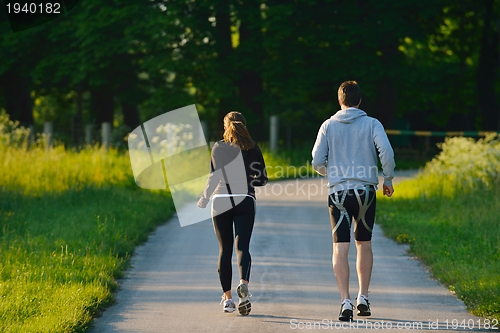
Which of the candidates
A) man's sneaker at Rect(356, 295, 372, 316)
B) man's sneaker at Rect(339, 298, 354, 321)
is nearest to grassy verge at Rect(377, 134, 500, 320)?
man's sneaker at Rect(356, 295, 372, 316)

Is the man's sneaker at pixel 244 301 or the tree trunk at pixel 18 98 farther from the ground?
the tree trunk at pixel 18 98

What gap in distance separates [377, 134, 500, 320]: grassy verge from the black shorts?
124 cm

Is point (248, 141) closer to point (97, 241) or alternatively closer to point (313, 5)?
point (97, 241)

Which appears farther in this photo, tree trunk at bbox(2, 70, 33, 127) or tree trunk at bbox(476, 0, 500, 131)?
tree trunk at bbox(476, 0, 500, 131)

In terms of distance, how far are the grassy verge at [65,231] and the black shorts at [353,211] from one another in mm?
2244

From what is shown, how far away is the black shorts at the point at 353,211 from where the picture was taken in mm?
6945

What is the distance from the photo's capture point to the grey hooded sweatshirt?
6941 millimetres

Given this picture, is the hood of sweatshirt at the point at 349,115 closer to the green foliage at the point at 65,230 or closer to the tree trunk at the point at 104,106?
the green foliage at the point at 65,230

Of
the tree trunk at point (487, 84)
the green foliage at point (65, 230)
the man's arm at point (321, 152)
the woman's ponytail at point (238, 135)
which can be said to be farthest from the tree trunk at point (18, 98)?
the man's arm at point (321, 152)

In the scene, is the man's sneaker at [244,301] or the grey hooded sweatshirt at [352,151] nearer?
the grey hooded sweatshirt at [352,151]

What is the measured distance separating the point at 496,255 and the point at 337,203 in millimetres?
3524

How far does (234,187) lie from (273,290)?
145cm

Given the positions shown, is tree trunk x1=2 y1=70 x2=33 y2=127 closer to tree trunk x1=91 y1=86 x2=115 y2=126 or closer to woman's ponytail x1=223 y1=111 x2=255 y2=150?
tree trunk x1=91 y1=86 x2=115 y2=126

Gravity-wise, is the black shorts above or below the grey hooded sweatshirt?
below
